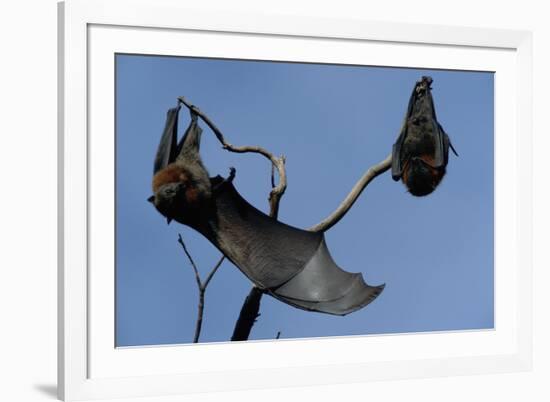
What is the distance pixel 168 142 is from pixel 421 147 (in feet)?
3.16

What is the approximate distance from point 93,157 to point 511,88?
1.60 meters

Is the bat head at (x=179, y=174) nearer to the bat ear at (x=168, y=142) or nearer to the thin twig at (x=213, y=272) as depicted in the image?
the bat ear at (x=168, y=142)

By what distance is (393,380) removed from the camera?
3.68m

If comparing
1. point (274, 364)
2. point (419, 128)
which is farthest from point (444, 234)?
point (274, 364)

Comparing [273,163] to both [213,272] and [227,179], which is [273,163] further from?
[213,272]

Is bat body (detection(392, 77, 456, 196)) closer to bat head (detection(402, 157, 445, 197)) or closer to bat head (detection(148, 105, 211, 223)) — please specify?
bat head (detection(402, 157, 445, 197))

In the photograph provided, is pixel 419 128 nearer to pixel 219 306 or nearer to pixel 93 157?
pixel 219 306

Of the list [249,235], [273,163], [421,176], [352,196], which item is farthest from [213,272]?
[421,176]

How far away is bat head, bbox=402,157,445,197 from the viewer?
3799 millimetres

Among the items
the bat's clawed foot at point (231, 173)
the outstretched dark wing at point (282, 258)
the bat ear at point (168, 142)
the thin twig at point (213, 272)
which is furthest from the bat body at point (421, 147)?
the bat ear at point (168, 142)

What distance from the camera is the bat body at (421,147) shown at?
12.4 feet

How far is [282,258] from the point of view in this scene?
3631 millimetres

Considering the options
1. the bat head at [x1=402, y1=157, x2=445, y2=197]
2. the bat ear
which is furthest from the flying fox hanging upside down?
the bat head at [x1=402, y1=157, x2=445, y2=197]

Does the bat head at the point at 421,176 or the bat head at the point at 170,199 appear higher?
the bat head at the point at 421,176
